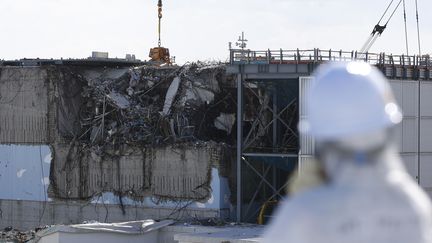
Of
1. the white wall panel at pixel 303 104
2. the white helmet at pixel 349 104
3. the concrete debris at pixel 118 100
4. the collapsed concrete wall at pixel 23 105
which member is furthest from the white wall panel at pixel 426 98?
the white helmet at pixel 349 104

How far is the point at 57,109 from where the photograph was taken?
1887 inches

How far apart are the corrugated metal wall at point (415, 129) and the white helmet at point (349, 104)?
126ft

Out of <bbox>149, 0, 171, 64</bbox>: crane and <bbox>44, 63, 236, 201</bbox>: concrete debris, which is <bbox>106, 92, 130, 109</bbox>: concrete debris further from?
<bbox>149, 0, 171, 64</bbox>: crane

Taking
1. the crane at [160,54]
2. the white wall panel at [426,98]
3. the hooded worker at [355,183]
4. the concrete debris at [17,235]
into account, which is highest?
the crane at [160,54]

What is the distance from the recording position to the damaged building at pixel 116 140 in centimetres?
4444

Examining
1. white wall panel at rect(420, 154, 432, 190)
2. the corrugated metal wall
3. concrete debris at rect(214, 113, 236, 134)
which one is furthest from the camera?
concrete debris at rect(214, 113, 236, 134)

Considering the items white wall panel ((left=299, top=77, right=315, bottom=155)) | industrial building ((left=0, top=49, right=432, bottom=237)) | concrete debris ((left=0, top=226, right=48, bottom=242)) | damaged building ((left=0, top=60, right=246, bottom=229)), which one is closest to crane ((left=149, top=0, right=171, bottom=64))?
industrial building ((left=0, top=49, right=432, bottom=237))

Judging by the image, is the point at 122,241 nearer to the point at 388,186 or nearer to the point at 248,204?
the point at 248,204

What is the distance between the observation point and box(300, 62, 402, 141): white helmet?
11.6ft

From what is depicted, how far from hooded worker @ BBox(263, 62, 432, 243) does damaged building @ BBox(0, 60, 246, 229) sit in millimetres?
39926

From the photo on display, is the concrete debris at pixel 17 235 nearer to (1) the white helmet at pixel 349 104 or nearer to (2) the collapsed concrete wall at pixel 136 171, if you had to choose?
(2) the collapsed concrete wall at pixel 136 171

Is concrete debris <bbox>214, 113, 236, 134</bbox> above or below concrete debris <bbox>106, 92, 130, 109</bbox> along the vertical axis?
below

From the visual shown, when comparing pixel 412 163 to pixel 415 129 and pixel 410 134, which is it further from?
pixel 415 129

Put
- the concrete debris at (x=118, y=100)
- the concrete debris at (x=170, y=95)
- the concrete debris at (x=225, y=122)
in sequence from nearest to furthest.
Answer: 1. the concrete debris at (x=170, y=95)
2. the concrete debris at (x=225, y=122)
3. the concrete debris at (x=118, y=100)
